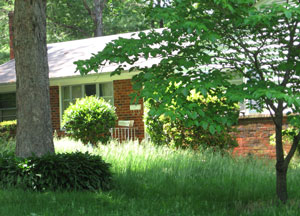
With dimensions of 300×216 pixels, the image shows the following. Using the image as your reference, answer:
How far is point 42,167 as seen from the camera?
760 centimetres

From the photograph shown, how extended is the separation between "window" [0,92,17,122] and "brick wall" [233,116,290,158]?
35.5ft

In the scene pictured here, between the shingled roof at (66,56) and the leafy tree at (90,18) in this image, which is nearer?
the shingled roof at (66,56)

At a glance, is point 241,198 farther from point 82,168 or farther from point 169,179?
point 82,168

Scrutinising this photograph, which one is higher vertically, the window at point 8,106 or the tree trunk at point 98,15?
the tree trunk at point 98,15

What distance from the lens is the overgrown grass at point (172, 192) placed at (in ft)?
20.0

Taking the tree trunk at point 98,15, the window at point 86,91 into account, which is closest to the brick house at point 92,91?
the window at point 86,91

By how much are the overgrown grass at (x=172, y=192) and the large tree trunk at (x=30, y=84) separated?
54.4 inches

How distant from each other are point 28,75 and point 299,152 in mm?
7485

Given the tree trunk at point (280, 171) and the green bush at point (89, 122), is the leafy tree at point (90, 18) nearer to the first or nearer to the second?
the green bush at point (89, 122)

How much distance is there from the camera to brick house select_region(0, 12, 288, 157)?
13.1 meters

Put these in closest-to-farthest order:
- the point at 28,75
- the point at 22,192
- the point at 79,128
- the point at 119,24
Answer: the point at 22,192
the point at 28,75
the point at 79,128
the point at 119,24

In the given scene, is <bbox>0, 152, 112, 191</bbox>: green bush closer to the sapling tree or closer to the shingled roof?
the sapling tree

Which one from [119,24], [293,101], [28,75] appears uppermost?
[119,24]

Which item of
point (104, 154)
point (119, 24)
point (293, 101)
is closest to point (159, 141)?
point (104, 154)
